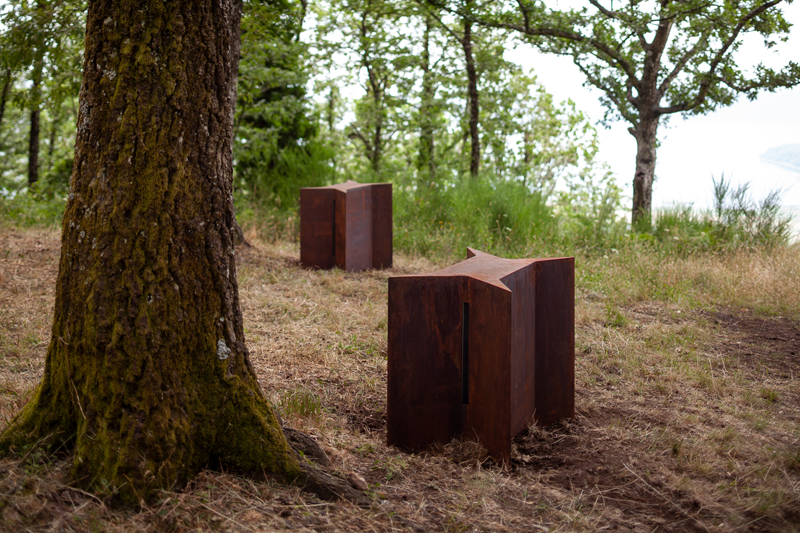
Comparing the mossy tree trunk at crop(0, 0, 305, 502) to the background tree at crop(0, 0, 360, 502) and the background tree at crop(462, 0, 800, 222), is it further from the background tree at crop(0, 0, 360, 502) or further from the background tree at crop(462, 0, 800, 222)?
the background tree at crop(462, 0, 800, 222)

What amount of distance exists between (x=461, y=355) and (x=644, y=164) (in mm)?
9476

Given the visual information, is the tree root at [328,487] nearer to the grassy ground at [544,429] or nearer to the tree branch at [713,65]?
the grassy ground at [544,429]

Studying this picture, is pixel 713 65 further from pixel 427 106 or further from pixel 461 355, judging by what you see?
pixel 461 355

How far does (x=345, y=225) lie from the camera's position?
716 centimetres

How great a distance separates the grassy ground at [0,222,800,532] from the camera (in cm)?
205

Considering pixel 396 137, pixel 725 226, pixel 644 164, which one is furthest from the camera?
pixel 396 137

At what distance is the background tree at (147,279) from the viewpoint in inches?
81.3

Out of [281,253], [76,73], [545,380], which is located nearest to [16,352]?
[545,380]

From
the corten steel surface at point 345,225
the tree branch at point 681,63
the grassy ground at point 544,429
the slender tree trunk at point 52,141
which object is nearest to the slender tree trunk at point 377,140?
the tree branch at point 681,63

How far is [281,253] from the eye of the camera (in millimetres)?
8305

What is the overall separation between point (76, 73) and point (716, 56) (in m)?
9.72

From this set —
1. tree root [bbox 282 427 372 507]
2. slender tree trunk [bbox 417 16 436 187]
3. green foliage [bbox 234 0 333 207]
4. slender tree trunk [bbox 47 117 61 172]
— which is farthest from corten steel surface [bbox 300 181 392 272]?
slender tree trunk [bbox 47 117 61 172]

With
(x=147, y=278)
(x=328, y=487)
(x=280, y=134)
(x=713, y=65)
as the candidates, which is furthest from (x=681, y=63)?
(x=147, y=278)

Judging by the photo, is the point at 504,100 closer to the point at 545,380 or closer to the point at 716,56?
the point at 716,56
